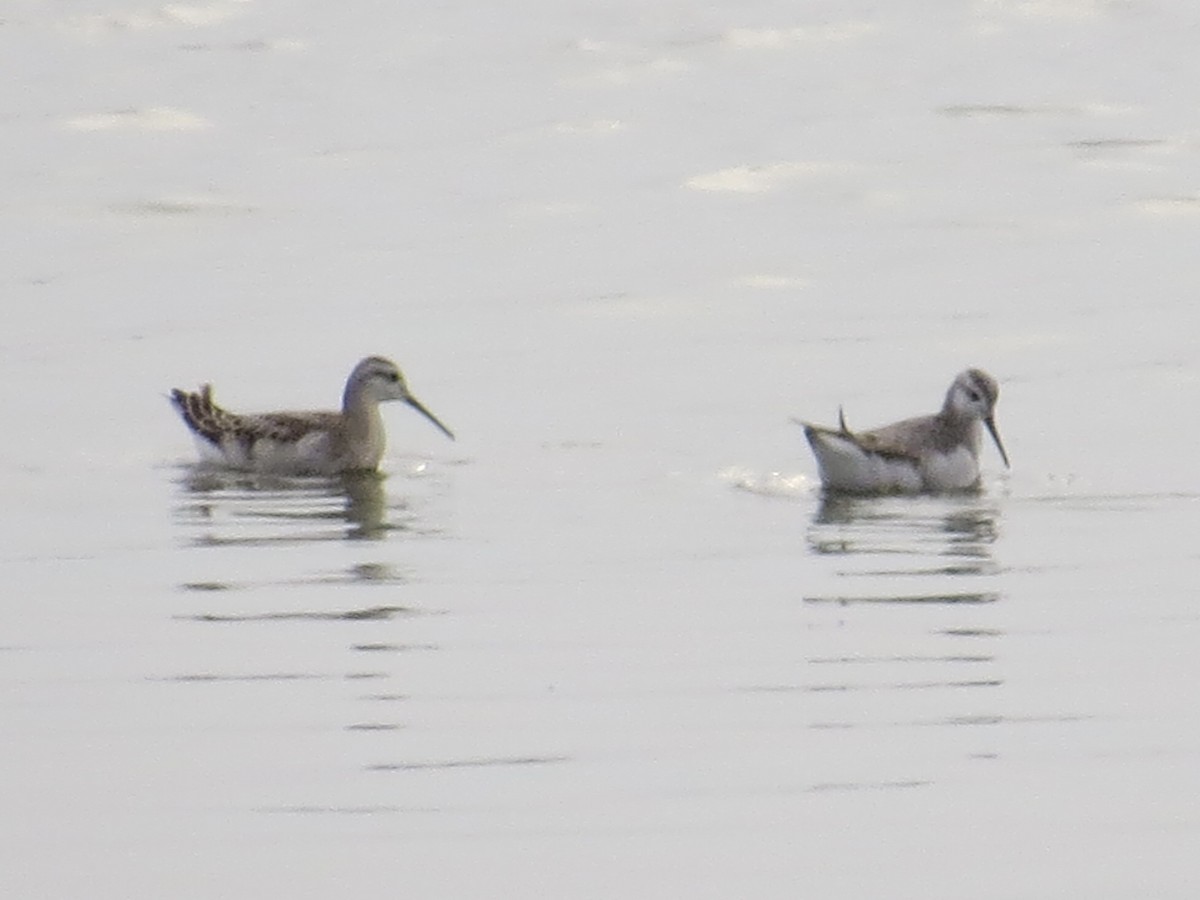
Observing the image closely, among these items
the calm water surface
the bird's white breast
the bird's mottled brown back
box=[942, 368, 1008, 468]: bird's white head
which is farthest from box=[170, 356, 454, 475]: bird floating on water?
the bird's white breast

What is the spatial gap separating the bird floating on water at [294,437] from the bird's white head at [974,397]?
8.69 feet

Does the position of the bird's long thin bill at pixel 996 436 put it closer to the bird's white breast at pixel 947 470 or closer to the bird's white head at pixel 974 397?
the bird's white head at pixel 974 397

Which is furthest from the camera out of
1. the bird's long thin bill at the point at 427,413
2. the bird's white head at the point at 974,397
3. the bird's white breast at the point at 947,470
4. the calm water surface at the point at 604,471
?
the bird's long thin bill at the point at 427,413

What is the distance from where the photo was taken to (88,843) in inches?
324

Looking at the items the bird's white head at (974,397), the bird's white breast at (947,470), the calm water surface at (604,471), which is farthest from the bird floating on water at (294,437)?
the bird's white breast at (947,470)

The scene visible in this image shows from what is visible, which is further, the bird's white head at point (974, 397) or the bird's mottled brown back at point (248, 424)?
the bird's mottled brown back at point (248, 424)

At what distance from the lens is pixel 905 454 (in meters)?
15.4

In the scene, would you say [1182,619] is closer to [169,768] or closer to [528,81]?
[169,768]

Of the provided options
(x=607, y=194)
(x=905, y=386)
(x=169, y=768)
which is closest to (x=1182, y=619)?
(x=169, y=768)

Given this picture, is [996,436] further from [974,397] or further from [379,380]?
[379,380]

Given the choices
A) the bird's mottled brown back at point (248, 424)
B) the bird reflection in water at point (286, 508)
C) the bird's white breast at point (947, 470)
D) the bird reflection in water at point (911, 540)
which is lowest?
the bird reflection in water at point (911, 540)

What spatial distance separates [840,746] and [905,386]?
926cm

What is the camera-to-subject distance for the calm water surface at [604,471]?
855 centimetres

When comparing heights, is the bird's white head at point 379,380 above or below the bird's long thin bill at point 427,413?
above
